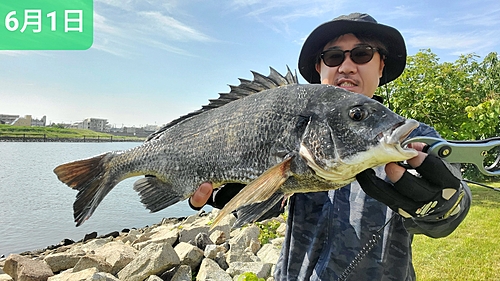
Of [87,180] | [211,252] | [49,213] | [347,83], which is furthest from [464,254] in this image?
[49,213]

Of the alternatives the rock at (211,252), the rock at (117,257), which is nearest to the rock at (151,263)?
the rock at (117,257)

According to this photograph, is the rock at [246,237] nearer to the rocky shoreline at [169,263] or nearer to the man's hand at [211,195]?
the rocky shoreline at [169,263]

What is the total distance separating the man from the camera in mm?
1711

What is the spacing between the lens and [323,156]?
179 cm

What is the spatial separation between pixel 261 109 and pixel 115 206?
46.1 feet

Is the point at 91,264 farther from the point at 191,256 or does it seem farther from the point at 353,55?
the point at 353,55

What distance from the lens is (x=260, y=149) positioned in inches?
78.2

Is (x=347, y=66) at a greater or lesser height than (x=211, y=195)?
greater

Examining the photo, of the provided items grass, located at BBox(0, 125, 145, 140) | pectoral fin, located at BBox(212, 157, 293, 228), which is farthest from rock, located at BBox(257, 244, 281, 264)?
grass, located at BBox(0, 125, 145, 140)

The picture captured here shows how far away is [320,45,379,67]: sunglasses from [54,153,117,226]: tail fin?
174cm

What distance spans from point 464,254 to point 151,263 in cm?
512

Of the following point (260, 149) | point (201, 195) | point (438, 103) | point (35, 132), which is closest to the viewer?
point (260, 149)

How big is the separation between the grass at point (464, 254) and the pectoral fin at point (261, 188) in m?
4.31

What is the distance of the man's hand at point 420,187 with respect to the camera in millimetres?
1645
